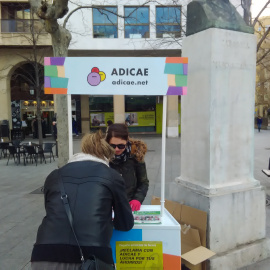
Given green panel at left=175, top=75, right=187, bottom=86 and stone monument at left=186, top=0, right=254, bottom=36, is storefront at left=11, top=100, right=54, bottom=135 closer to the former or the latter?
stone monument at left=186, top=0, right=254, bottom=36

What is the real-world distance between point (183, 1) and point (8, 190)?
13654mm

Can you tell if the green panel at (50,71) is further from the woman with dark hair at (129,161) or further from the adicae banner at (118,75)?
the woman with dark hair at (129,161)

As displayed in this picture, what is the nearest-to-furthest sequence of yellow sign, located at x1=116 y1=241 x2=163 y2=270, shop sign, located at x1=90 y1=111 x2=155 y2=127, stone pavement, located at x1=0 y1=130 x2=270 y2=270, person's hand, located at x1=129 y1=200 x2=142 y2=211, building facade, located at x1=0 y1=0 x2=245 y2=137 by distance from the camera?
1. yellow sign, located at x1=116 y1=241 x2=163 y2=270
2. person's hand, located at x1=129 y1=200 x2=142 y2=211
3. stone pavement, located at x1=0 y1=130 x2=270 y2=270
4. building facade, located at x1=0 y1=0 x2=245 y2=137
5. shop sign, located at x1=90 y1=111 x2=155 y2=127

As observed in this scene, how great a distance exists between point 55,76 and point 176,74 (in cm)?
120

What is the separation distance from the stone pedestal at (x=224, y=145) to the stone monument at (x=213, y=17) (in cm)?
9

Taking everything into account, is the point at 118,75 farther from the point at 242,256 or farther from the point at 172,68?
the point at 242,256

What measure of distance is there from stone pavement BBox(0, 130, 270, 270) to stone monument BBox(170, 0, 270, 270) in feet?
1.46

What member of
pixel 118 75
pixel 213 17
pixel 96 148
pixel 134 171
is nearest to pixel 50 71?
pixel 118 75

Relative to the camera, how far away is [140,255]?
2.50 meters

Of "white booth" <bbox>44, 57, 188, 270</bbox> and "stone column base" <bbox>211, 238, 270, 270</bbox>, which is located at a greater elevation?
"white booth" <bbox>44, 57, 188, 270</bbox>

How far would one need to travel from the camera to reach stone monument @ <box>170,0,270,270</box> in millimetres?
3127

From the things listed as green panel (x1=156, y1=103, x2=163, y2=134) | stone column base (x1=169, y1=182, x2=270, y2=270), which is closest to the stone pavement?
stone column base (x1=169, y1=182, x2=270, y2=270)

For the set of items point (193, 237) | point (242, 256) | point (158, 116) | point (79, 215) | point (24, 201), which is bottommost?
point (24, 201)

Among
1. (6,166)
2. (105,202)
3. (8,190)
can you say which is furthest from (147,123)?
(105,202)
